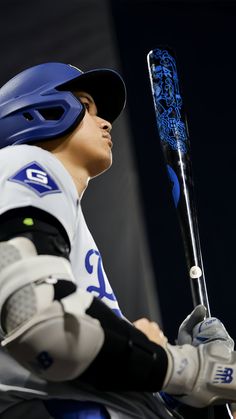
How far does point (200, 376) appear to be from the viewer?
73cm

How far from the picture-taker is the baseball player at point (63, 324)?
2.20ft

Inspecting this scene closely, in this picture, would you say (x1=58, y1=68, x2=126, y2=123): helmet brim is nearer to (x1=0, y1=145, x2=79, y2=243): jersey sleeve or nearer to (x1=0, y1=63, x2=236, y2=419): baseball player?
(x1=0, y1=63, x2=236, y2=419): baseball player

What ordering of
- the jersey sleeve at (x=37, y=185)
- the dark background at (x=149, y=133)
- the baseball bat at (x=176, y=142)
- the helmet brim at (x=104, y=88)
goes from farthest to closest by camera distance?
1. the dark background at (x=149, y=133)
2. the baseball bat at (x=176, y=142)
3. the helmet brim at (x=104, y=88)
4. the jersey sleeve at (x=37, y=185)

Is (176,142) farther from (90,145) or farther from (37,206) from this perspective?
(37,206)

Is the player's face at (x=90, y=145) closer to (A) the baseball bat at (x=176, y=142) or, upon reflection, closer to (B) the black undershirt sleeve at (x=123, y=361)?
(B) the black undershirt sleeve at (x=123, y=361)

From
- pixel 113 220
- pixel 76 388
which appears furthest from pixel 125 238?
pixel 76 388

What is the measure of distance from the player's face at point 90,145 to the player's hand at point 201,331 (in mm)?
272

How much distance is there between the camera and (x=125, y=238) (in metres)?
2.22

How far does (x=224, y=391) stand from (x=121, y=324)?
0.14m

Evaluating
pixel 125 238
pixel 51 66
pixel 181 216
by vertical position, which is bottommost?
pixel 125 238

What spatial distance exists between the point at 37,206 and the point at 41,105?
29 centimetres

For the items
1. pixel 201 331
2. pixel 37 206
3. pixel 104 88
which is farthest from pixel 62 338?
pixel 104 88

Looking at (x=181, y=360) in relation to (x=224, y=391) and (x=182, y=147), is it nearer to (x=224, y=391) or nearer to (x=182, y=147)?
(x=224, y=391)

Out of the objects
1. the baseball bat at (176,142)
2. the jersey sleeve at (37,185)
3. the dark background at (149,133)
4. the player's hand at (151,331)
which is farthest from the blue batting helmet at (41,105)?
the dark background at (149,133)
